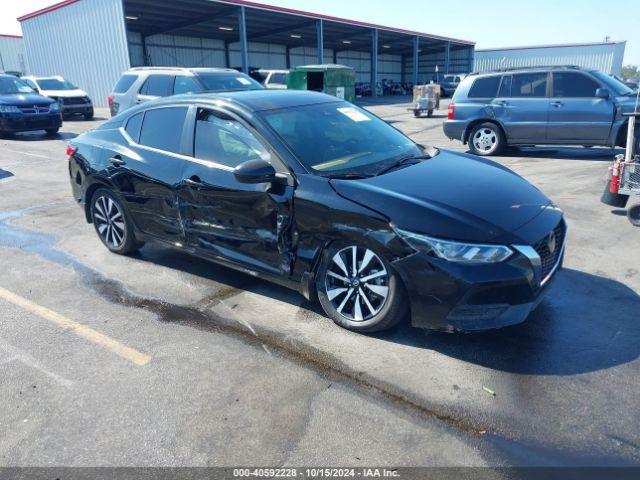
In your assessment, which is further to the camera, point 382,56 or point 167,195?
point 382,56

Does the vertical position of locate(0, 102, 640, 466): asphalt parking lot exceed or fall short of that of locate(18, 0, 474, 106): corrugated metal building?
it falls short

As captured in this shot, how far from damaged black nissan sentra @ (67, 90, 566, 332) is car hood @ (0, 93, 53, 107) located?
11949mm

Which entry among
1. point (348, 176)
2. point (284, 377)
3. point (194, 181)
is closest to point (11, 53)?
point (194, 181)

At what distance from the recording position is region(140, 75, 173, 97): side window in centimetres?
1133

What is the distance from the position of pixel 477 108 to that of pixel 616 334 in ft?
26.9

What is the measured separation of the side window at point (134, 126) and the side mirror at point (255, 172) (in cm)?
185

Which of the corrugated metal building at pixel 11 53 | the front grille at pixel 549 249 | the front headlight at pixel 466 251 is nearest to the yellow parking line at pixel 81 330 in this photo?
the front headlight at pixel 466 251

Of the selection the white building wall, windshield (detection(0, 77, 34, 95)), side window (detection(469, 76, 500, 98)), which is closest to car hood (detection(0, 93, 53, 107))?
windshield (detection(0, 77, 34, 95))

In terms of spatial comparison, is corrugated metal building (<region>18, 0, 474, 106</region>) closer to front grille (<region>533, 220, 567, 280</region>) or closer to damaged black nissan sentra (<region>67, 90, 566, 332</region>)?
damaged black nissan sentra (<region>67, 90, 566, 332</region>)

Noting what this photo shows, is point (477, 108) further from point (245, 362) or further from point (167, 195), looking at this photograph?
point (245, 362)

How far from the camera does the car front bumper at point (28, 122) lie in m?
14.6

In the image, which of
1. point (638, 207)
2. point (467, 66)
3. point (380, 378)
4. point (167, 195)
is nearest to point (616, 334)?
point (380, 378)

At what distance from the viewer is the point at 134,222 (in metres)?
5.05

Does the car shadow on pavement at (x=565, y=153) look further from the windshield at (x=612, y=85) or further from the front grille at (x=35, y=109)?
the front grille at (x=35, y=109)
